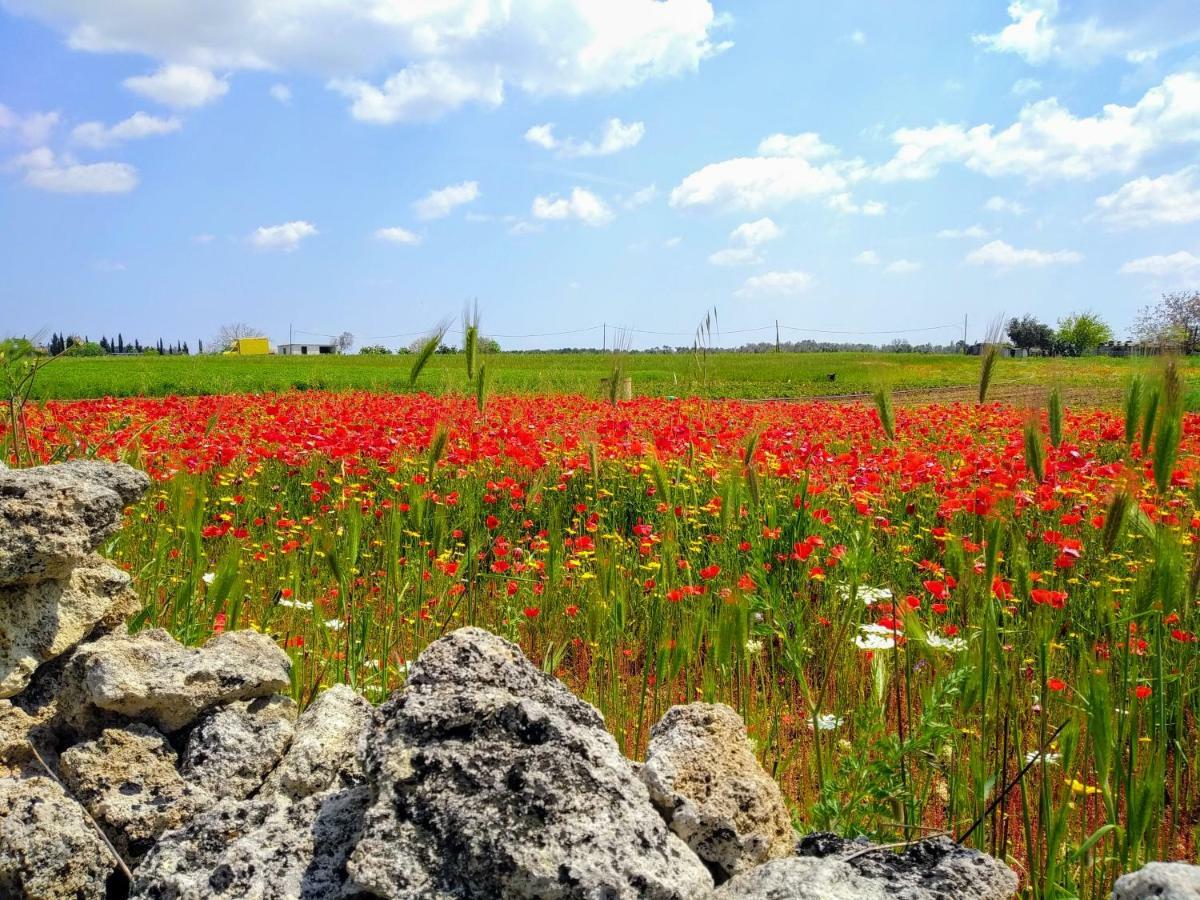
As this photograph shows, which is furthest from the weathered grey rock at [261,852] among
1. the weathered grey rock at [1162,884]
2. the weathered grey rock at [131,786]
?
the weathered grey rock at [1162,884]

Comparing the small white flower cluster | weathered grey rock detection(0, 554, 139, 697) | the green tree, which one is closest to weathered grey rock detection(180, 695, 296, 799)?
weathered grey rock detection(0, 554, 139, 697)

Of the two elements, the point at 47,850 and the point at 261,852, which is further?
the point at 47,850

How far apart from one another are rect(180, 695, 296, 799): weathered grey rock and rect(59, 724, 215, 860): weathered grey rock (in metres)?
0.05

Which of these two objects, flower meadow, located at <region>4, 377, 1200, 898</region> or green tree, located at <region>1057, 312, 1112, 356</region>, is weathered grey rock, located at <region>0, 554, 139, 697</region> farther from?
green tree, located at <region>1057, 312, 1112, 356</region>

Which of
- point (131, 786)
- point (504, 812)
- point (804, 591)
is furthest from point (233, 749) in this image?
point (804, 591)

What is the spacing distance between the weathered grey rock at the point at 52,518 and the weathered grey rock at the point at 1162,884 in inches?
105

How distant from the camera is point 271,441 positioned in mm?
6898

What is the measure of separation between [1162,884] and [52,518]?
276 centimetres

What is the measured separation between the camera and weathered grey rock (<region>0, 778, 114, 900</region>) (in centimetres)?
202

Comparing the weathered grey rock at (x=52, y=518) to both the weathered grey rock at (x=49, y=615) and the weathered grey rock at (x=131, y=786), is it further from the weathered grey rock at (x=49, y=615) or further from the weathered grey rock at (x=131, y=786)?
the weathered grey rock at (x=131, y=786)

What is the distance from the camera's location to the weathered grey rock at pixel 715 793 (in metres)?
1.96

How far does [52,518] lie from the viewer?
2.52 m

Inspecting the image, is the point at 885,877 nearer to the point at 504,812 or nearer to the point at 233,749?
the point at 504,812

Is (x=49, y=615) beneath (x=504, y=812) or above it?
above
